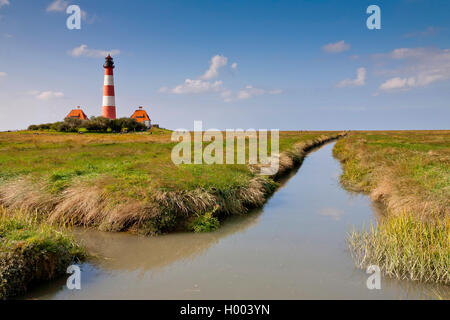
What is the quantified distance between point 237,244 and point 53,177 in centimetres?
689

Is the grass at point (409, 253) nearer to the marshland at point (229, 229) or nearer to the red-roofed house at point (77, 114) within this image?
the marshland at point (229, 229)

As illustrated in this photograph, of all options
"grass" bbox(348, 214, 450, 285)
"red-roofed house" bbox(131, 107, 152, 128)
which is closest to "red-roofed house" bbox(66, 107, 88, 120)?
"red-roofed house" bbox(131, 107, 152, 128)

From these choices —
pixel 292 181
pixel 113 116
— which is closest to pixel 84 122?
pixel 113 116

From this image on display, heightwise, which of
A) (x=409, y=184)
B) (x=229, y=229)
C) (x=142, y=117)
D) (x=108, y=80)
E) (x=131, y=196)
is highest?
(x=108, y=80)

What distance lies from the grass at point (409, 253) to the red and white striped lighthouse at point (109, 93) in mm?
63059

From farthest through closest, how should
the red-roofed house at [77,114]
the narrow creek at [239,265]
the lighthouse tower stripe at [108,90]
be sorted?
the red-roofed house at [77,114] → the lighthouse tower stripe at [108,90] → the narrow creek at [239,265]

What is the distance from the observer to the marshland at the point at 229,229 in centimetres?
602

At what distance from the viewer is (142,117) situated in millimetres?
80188

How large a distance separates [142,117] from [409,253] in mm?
78555

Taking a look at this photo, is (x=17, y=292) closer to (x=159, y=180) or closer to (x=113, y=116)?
(x=159, y=180)

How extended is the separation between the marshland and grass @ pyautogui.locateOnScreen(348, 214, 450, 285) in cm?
3

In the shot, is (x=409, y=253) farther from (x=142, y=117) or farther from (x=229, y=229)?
(x=142, y=117)

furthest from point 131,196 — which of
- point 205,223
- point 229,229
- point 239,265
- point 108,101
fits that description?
point 108,101

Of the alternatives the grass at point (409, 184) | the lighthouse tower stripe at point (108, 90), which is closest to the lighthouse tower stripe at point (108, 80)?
the lighthouse tower stripe at point (108, 90)
